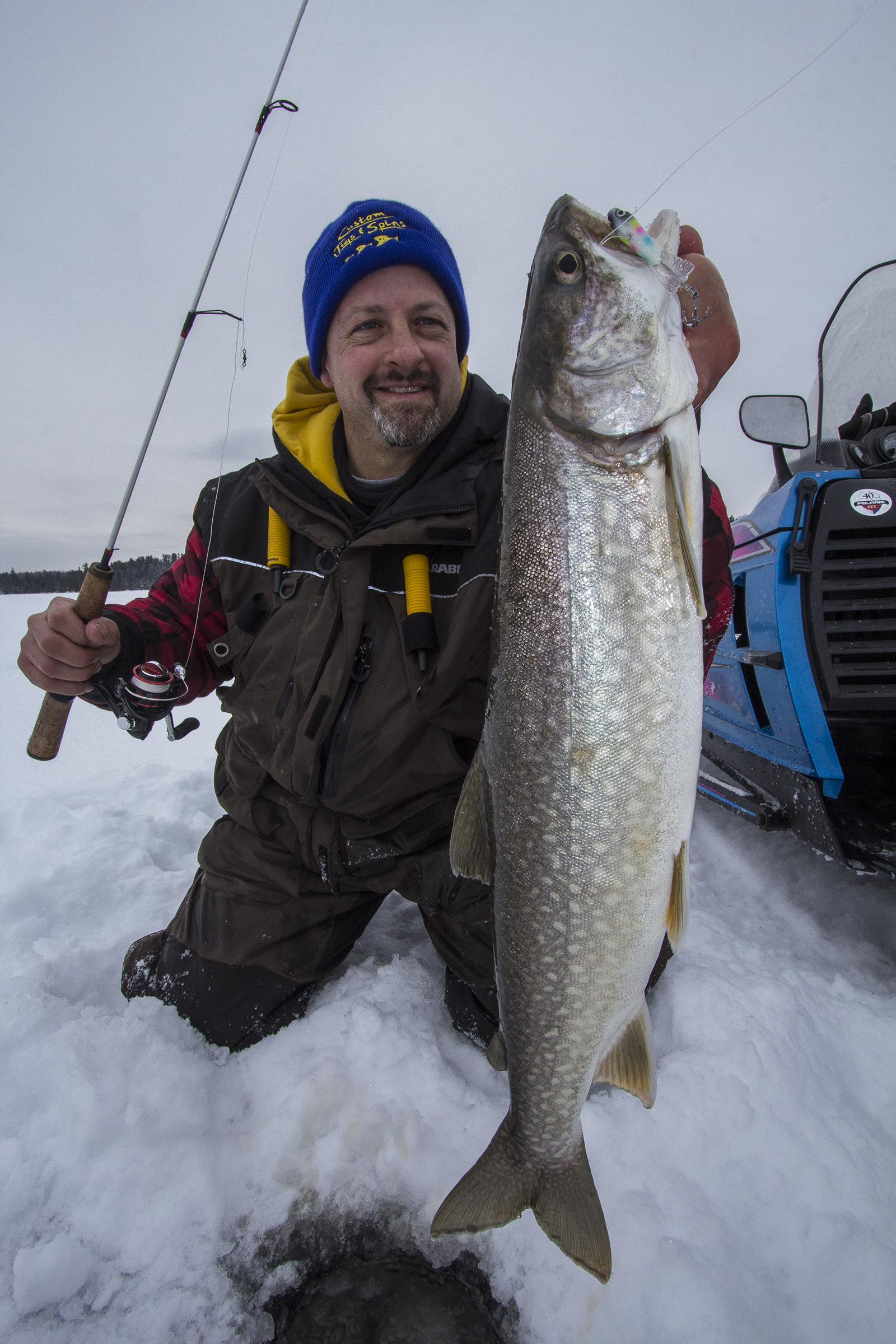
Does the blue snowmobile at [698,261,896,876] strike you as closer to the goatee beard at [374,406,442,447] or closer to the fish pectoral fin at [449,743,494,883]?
the goatee beard at [374,406,442,447]

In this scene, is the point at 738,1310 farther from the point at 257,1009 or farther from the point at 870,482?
the point at 870,482

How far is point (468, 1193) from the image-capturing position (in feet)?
4.54

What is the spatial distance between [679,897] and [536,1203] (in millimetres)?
747

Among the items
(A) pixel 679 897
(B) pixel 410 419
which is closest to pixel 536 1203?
(A) pixel 679 897

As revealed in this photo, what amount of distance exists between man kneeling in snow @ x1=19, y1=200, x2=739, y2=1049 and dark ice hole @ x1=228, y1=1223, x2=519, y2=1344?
2.23 feet

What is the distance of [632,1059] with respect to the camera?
1440 millimetres

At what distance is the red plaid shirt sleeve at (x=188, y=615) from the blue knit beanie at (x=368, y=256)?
1.12 metres

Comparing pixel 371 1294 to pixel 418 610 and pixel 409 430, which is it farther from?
pixel 409 430

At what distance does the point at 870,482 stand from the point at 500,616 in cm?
160

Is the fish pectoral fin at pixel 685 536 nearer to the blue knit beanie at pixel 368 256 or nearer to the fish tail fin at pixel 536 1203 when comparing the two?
the fish tail fin at pixel 536 1203

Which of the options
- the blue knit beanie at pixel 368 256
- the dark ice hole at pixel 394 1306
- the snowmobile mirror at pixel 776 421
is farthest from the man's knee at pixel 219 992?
the snowmobile mirror at pixel 776 421

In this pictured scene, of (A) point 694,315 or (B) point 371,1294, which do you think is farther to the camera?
(A) point 694,315


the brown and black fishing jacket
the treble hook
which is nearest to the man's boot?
the brown and black fishing jacket

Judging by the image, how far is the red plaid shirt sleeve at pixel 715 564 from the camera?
1845 millimetres
